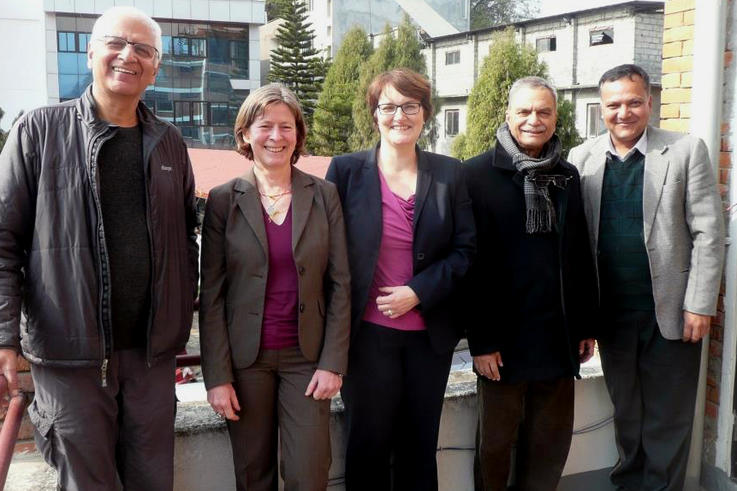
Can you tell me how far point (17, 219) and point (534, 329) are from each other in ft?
5.75

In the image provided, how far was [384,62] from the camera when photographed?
25453 mm

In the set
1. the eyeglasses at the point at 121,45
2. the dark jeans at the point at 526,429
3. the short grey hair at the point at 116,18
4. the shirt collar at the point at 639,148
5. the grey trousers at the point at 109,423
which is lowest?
the dark jeans at the point at 526,429

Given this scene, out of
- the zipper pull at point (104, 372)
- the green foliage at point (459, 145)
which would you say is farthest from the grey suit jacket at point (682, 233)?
the green foliage at point (459, 145)

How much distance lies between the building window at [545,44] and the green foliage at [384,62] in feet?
13.8

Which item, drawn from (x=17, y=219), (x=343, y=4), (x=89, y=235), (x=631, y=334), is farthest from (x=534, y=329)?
(x=343, y=4)

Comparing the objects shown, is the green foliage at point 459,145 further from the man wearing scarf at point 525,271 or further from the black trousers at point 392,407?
the black trousers at point 392,407

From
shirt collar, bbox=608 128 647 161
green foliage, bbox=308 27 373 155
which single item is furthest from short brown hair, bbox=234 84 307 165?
green foliage, bbox=308 27 373 155

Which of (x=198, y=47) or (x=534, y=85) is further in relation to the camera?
(x=198, y=47)

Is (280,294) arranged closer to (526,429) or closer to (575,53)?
(526,429)

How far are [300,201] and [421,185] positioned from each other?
43 cm

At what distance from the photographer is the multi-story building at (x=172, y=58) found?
31.3m

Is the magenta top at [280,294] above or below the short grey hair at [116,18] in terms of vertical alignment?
below

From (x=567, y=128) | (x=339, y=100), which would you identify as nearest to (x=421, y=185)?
(x=567, y=128)

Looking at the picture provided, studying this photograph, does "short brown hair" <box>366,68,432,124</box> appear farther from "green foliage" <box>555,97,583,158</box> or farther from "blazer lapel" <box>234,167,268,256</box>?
"green foliage" <box>555,97,583,158</box>
